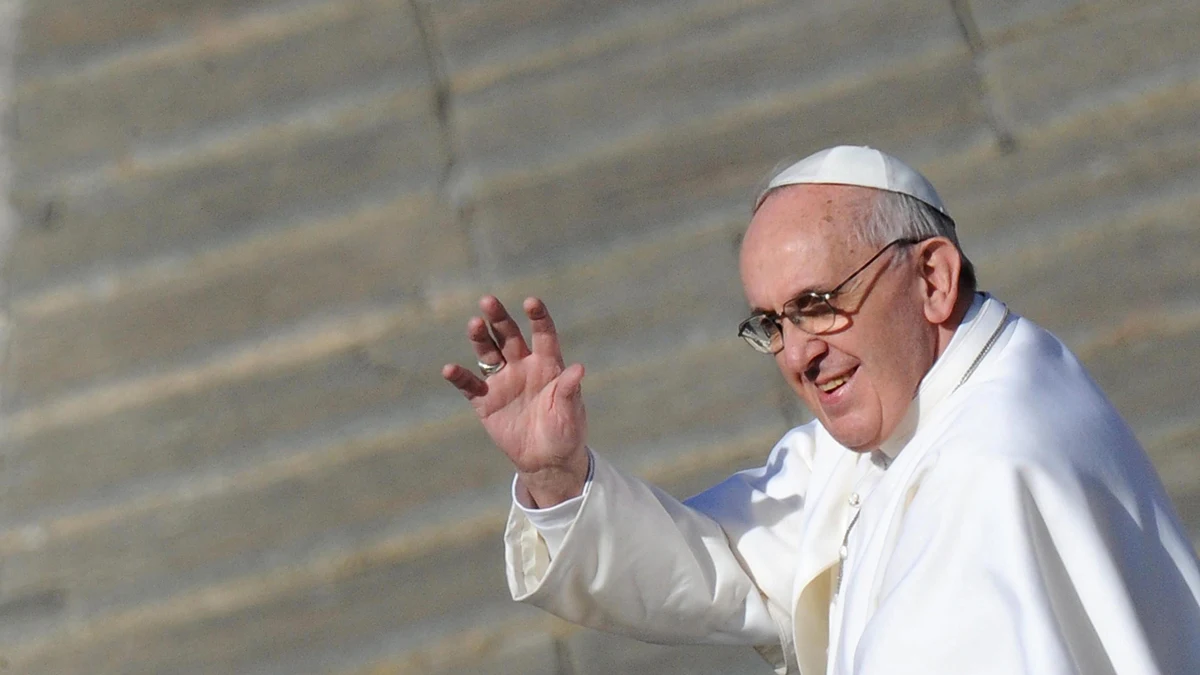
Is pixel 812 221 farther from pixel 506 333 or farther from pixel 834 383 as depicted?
pixel 506 333

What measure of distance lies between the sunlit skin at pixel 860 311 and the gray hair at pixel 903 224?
0.02 m

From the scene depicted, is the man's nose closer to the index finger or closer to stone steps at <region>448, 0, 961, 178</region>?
the index finger

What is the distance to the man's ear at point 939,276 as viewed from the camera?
2143 mm

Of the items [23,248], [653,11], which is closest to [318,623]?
[23,248]

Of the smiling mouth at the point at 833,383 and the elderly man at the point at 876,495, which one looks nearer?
the elderly man at the point at 876,495

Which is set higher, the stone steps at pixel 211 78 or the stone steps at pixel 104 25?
the stone steps at pixel 104 25

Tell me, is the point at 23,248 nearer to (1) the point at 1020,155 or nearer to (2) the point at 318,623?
(2) the point at 318,623

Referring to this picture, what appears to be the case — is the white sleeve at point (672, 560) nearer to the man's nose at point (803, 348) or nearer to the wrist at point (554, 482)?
the wrist at point (554, 482)

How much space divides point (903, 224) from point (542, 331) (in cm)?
54

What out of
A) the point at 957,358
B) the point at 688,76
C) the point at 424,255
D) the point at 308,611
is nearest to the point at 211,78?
the point at 424,255

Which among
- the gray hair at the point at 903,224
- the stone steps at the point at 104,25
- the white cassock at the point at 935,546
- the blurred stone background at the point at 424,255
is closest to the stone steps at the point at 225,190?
the blurred stone background at the point at 424,255

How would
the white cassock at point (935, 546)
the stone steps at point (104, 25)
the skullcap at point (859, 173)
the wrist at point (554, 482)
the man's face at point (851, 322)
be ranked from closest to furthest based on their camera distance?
1. the white cassock at point (935, 546)
2. the man's face at point (851, 322)
3. the skullcap at point (859, 173)
4. the wrist at point (554, 482)
5. the stone steps at point (104, 25)

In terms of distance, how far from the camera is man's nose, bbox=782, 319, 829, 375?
84.3 inches

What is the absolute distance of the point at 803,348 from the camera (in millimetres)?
2143
